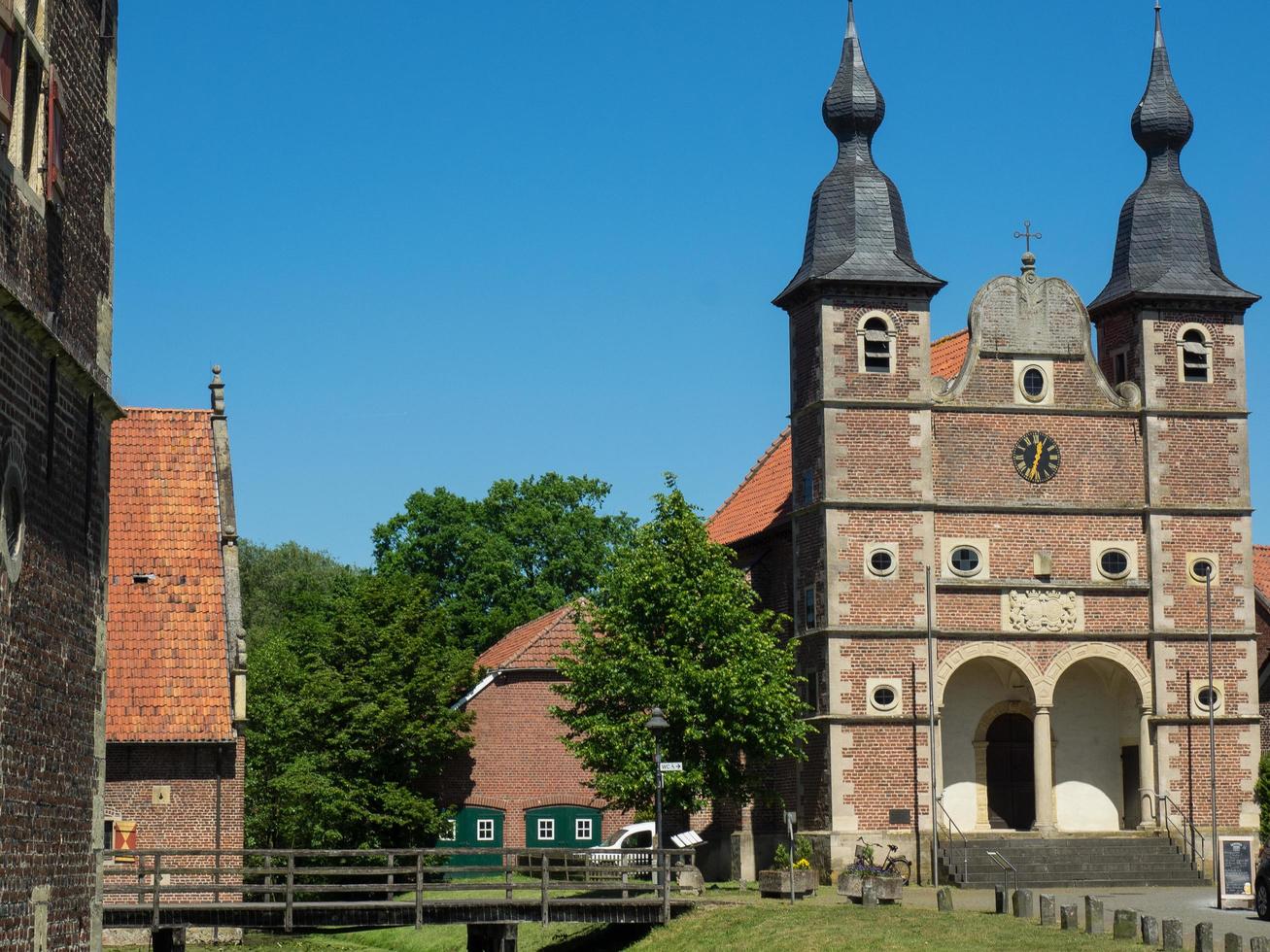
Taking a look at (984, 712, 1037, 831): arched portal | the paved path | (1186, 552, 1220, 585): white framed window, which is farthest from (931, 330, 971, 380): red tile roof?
the paved path

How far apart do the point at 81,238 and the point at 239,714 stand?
60.5 ft

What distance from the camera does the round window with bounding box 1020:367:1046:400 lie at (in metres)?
43.7

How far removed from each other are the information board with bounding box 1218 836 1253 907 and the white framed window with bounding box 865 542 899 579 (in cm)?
1171

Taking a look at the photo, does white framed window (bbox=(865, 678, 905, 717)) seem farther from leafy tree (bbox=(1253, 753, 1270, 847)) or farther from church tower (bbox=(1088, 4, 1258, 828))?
leafy tree (bbox=(1253, 753, 1270, 847))

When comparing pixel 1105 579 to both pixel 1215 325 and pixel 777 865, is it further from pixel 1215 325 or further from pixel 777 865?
pixel 777 865

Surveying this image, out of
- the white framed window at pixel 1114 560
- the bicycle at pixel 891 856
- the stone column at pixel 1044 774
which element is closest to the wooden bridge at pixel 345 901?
the bicycle at pixel 891 856

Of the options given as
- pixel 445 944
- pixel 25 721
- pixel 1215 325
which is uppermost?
pixel 1215 325

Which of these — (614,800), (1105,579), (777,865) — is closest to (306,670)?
(614,800)

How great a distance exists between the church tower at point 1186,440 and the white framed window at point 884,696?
5630 mm

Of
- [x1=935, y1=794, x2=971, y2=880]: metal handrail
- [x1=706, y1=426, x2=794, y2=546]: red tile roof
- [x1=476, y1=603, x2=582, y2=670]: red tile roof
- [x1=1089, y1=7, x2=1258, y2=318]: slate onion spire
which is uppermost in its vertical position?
[x1=1089, y1=7, x2=1258, y2=318]: slate onion spire

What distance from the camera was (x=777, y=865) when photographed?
40.8 m

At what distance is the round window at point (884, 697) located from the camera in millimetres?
42097

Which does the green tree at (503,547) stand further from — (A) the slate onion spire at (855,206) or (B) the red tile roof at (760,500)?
(A) the slate onion spire at (855,206)

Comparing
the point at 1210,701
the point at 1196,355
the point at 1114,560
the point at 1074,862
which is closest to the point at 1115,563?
the point at 1114,560
